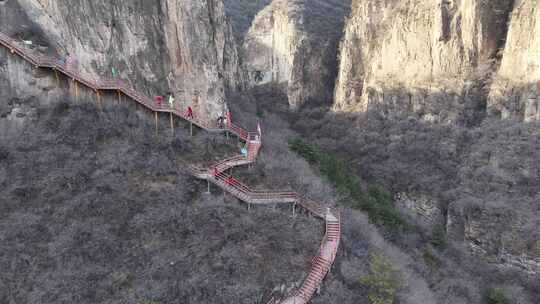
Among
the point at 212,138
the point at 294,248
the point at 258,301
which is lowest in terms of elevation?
the point at 258,301

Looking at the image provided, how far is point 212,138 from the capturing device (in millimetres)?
21578

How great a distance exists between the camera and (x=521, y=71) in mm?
34750

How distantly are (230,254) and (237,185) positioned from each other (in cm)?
425

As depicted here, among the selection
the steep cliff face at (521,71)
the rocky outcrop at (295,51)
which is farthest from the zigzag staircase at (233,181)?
the rocky outcrop at (295,51)

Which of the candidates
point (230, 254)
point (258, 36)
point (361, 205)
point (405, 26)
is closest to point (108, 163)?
point (230, 254)

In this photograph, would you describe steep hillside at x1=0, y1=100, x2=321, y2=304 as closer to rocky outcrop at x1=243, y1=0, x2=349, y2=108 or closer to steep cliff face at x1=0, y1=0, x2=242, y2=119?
steep cliff face at x1=0, y1=0, x2=242, y2=119

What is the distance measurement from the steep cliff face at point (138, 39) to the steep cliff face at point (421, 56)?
24.9 metres

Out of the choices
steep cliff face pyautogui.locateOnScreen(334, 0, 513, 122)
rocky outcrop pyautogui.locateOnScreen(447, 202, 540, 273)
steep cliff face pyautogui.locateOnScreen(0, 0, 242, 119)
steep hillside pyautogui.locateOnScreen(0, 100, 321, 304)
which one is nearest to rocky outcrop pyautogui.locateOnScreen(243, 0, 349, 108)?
steep cliff face pyautogui.locateOnScreen(334, 0, 513, 122)

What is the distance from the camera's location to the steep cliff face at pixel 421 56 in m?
38.3

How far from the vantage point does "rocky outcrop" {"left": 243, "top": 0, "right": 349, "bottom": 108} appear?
173 ft

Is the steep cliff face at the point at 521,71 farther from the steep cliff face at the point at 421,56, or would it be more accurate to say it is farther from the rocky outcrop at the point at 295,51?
the rocky outcrop at the point at 295,51

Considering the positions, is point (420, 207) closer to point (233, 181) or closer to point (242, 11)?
point (233, 181)

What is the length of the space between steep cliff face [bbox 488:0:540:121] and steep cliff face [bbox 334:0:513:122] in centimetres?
219

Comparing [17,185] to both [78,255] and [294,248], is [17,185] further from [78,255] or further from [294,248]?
[294,248]
